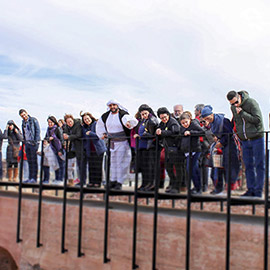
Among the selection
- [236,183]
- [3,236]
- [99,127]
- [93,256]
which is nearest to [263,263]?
[236,183]

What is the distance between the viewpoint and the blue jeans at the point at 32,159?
32.7 ft

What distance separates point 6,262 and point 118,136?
4378 millimetres

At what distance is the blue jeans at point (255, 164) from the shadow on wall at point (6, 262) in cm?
572

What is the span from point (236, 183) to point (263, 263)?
1340mm

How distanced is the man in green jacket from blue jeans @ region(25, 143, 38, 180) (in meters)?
4.80

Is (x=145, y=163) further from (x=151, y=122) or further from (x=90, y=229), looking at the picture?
(x=90, y=229)

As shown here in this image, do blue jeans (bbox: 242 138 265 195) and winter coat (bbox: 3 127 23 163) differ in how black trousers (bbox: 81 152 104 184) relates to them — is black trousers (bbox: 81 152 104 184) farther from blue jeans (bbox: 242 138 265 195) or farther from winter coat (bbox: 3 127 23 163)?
blue jeans (bbox: 242 138 265 195)

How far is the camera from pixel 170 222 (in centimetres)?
711

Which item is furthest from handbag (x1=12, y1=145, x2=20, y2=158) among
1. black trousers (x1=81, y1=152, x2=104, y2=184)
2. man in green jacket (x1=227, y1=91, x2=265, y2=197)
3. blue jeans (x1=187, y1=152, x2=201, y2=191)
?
man in green jacket (x1=227, y1=91, x2=265, y2=197)

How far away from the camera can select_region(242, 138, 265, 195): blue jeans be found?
21.3 ft

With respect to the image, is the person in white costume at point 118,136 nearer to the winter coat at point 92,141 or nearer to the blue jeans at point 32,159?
the winter coat at point 92,141

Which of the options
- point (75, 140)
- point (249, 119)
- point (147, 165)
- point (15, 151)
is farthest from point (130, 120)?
point (15, 151)

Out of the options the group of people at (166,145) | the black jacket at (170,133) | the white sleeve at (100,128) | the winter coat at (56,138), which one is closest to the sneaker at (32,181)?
the group of people at (166,145)

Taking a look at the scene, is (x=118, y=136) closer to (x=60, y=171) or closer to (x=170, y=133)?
(x=170, y=133)
